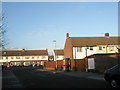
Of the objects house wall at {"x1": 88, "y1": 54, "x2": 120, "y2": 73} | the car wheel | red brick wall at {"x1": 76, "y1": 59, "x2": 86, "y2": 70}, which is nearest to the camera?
the car wheel

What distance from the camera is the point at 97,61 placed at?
31.2 metres

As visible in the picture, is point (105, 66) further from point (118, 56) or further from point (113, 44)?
point (113, 44)

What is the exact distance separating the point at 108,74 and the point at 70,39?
A: 44677 mm

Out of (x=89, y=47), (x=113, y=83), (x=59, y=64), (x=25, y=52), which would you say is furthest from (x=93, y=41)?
(x=25, y=52)

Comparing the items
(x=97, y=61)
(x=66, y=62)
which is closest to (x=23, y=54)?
(x=66, y=62)

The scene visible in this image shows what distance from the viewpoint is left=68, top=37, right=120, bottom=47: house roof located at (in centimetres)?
5825

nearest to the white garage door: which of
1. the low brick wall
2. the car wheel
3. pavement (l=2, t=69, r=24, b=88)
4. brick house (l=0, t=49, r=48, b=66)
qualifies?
the low brick wall

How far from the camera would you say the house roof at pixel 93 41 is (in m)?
58.2

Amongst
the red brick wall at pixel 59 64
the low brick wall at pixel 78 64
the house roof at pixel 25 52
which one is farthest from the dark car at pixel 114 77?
the house roof at pixel 25 52

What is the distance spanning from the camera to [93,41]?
6056 cm

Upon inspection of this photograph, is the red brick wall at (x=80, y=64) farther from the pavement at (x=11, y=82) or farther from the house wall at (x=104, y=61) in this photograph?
the pavement at (x=11, y=82)

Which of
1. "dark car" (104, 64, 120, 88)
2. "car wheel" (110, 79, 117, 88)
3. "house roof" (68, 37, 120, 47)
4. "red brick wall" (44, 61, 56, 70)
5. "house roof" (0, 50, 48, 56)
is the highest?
"house roof" (68, 37, 120, 47)

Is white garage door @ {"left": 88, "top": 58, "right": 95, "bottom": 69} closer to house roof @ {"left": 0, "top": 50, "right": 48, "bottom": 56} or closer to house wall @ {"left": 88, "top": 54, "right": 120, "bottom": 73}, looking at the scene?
house wall @ {"left": 88, "top": 54, "right": 120, "bottom": 73}

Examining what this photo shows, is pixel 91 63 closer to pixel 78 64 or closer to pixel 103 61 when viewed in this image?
pixel 103 61
